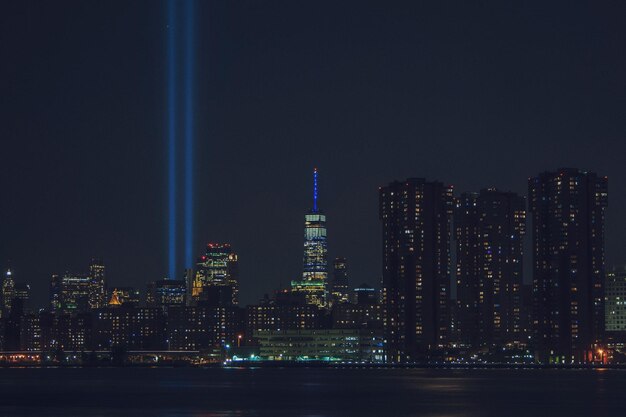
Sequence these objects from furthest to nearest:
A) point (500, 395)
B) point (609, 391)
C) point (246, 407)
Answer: point (609, 391)
point (500, 395)
point (246, 407)

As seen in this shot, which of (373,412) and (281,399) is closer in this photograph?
(373,412)

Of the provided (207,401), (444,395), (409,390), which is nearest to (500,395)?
(444,395)

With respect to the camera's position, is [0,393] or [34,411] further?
[0,393]

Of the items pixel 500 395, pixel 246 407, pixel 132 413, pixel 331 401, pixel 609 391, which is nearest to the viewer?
pixel 132 413

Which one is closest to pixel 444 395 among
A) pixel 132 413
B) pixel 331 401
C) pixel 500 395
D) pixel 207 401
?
pixel 500 395

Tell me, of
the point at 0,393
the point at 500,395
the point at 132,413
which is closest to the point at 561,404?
the point at 500,395

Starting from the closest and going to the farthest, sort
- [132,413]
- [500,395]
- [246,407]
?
[132,413] → [246,407] → [500,395]

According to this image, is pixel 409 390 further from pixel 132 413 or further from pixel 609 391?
pixel 132 413

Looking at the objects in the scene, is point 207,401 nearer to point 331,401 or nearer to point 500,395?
point 331,401

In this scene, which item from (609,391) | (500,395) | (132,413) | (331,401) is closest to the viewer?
(132,413)
